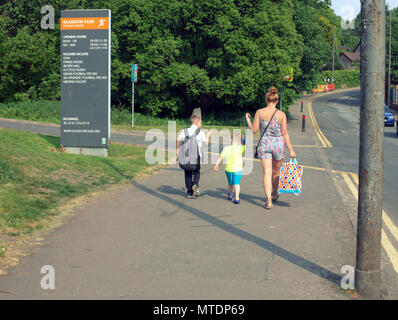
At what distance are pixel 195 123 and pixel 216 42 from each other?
2985 centimetres

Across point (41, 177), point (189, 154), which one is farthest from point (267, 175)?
point (41, 177)

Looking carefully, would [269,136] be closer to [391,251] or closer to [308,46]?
[391,251]

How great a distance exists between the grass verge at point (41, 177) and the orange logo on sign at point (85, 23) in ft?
11.6

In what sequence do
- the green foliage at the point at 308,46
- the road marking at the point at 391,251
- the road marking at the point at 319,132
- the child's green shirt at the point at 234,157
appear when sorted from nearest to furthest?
1. the road marking at the point at 391,251
2. the child's green shirt at the point at 234,157
3. the road marking at the point at 319,132
4. the green foliage at the point at 308,46

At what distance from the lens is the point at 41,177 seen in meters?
10.4

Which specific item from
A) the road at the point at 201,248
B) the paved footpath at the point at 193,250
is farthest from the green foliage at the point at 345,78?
the paved footpath at the point at 193,250

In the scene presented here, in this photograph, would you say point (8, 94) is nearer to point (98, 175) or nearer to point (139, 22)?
point (139, 22)

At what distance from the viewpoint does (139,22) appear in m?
39.0

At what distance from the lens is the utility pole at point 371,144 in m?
4.95

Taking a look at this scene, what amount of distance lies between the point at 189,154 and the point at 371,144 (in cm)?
500

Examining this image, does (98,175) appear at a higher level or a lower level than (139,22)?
lower

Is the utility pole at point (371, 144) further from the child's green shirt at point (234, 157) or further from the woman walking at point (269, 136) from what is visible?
the child's green shirt at point (234, 157)
